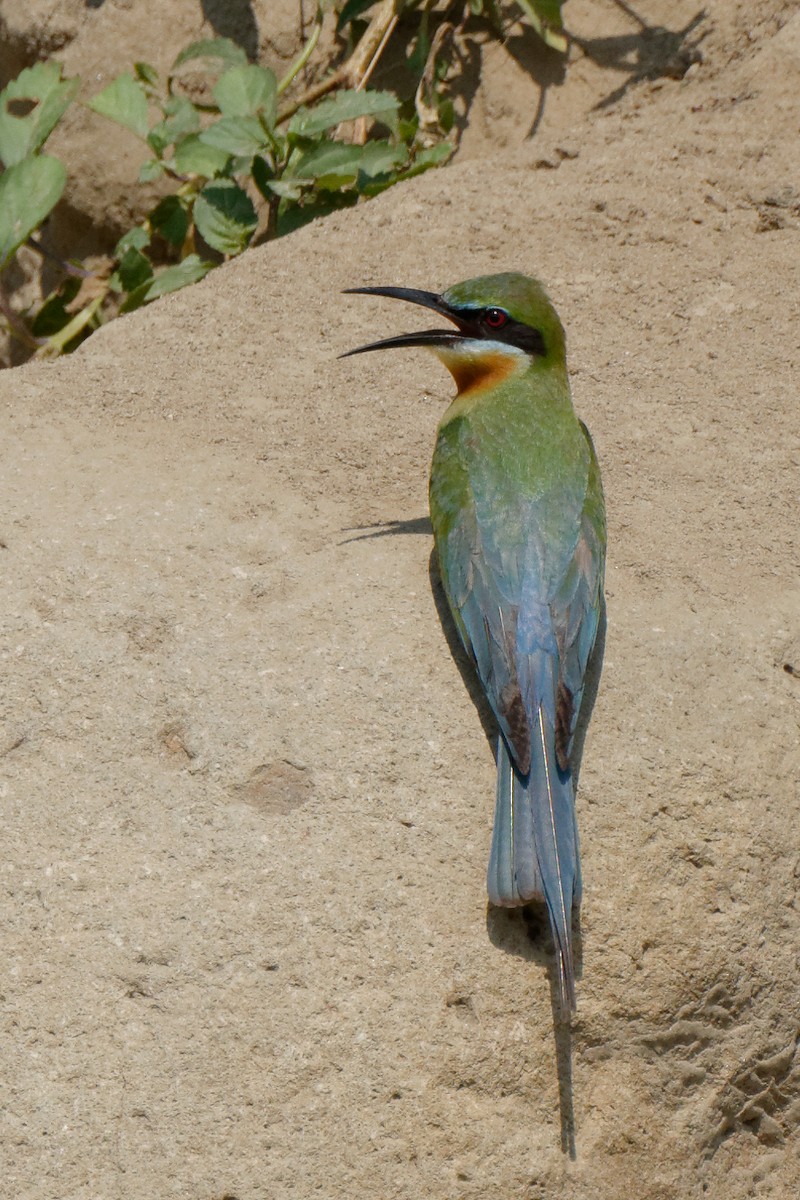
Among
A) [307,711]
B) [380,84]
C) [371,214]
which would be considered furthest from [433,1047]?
[380,84]

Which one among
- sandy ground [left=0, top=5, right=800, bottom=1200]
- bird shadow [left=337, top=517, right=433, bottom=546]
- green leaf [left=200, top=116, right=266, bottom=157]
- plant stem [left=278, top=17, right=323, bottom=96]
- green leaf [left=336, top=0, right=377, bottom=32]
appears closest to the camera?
sandy ground [left=0, top=5, right=800, bottom=1200]

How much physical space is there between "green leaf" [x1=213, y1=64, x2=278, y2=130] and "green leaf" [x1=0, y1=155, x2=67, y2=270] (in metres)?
0.52

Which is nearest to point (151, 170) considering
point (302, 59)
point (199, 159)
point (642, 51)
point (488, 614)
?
point (199, 159)

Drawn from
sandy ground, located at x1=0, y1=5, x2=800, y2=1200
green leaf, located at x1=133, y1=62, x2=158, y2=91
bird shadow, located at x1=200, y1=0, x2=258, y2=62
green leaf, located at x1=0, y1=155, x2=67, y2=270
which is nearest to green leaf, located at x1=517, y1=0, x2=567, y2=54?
bird shadow, located at x1=200, y1=0, x2=258, y2=62

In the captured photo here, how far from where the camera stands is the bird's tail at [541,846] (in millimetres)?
2352

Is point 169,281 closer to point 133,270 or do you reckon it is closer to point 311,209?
point 133,270

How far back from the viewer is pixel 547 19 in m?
4.56

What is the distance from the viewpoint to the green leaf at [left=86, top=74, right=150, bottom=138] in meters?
4.41

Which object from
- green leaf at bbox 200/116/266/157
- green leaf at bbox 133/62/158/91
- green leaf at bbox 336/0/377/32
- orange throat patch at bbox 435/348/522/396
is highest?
green leaf at bbox 133/62/158/91

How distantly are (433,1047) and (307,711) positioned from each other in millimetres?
628

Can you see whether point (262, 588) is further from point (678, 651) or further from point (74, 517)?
point (678, 651)

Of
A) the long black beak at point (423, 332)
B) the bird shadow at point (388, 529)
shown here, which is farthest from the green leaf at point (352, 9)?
the bird shadow at point (388, 529)

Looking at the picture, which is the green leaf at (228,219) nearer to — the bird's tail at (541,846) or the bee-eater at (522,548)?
the bee-eater at (522,548)

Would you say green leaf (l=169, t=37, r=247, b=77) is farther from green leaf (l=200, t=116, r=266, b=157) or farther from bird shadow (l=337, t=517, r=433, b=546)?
bird shadow (l=337, t=517, r=433, b=546)
